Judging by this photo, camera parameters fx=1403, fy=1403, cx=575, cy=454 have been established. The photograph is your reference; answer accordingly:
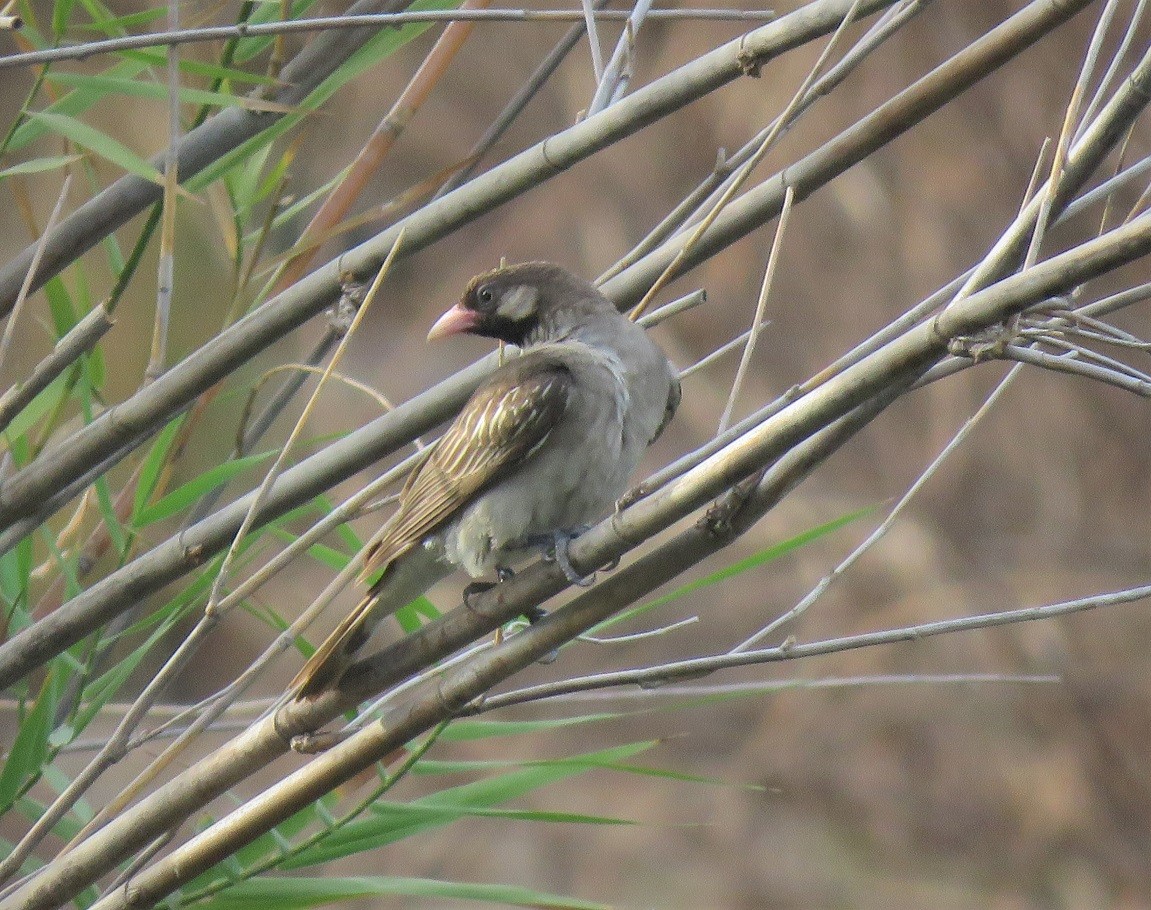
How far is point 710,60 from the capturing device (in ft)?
5.25

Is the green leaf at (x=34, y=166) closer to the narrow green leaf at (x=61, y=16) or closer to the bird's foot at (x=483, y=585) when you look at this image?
the narrow green leaf at (x=61, y=16)

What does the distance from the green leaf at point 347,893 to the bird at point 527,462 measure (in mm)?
415

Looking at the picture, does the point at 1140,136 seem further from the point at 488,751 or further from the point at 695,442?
the point at 488,751

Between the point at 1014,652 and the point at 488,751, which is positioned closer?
the point at 1014,652

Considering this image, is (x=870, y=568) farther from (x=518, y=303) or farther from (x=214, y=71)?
(x=214, y=71)

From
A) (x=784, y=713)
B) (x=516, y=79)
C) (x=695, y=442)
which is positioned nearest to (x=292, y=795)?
(x=695, y=442)

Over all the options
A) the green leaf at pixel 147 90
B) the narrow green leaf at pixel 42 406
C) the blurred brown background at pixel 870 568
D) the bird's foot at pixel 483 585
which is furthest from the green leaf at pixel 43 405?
the blurred brown background at pixel 870 568

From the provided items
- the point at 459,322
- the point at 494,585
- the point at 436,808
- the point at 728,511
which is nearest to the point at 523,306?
the point at 459,322

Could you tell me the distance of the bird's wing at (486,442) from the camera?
2.23 meters

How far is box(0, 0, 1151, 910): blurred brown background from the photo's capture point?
21.5 ft

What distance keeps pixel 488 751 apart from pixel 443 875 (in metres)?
0.64

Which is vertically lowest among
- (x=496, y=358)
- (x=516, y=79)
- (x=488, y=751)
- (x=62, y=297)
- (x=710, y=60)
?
(x=488, y=751)

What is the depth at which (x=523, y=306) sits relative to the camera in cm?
268

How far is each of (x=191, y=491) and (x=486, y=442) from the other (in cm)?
47
